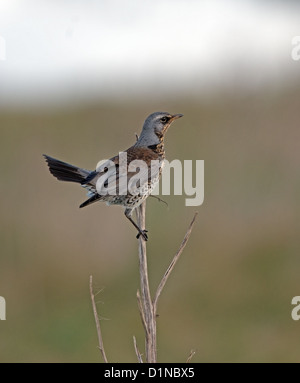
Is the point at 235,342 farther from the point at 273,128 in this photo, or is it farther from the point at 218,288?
the point at 273,128

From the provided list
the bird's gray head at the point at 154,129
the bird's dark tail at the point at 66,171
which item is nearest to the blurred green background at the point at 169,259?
the bird's gray head at the point at 154,129

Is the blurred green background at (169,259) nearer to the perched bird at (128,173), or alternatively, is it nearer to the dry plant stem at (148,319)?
the perched bird at (128,173)

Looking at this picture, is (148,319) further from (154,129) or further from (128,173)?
(154,129)

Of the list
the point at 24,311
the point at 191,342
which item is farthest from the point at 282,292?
the point at 24,311

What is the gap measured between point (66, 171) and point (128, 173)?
37 centimetres

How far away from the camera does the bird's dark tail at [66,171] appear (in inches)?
183

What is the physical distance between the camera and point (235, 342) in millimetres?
8008

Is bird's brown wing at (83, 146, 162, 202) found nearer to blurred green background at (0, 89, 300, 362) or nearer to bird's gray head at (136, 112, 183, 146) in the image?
bird's gray head at (136, 112, 183, 146)

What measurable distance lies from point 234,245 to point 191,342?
158 cm

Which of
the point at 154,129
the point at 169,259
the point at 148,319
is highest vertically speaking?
the point at 154,129

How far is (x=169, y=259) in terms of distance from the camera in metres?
8.52

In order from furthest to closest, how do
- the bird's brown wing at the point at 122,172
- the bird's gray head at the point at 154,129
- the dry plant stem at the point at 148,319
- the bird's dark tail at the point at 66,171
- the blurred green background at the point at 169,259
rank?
1. the blurred green background at the point at 169,259
2. the bird's gray head at the point at 154,129
3. the bird's dark tail at the point at 66,171
4. the bird's brown wing at the point at 122,172
5. the dry plant stem at the point at 148,319

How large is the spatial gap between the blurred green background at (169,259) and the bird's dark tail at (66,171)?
132 inches

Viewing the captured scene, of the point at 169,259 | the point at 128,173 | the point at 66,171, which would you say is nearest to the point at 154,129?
the point at 128,173
